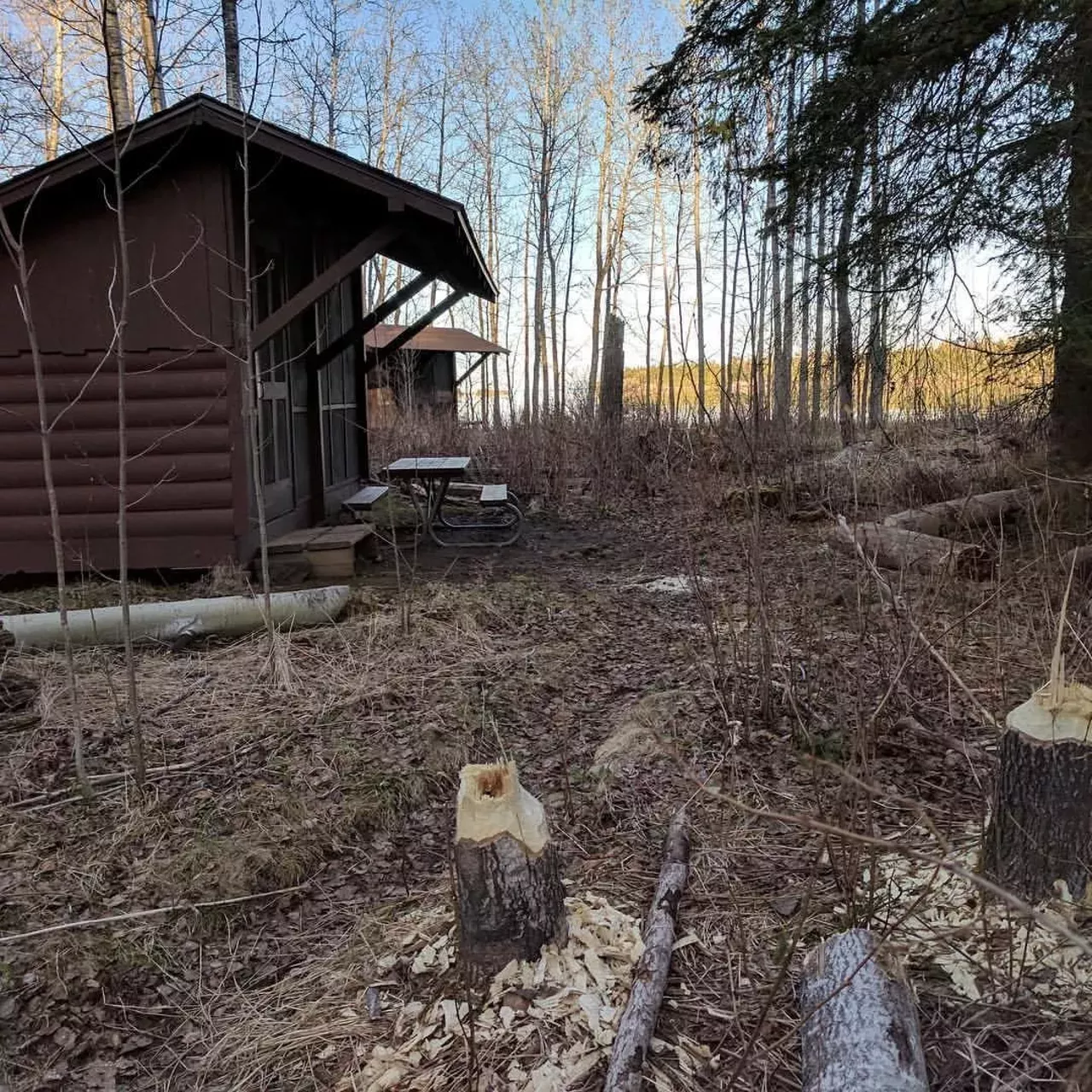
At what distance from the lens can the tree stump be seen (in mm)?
2094

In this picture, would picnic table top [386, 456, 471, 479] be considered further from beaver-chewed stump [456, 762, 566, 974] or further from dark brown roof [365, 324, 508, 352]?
dark brown roof [365, 324, 508, 352]

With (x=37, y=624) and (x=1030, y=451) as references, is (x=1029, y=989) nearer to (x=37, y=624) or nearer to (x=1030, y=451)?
(x=37, y=624)

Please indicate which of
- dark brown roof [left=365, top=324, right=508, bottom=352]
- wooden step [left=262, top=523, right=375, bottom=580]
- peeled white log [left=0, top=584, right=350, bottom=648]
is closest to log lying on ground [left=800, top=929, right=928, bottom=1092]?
peeled white log [left=0, top=584, right=350, bottom=648]

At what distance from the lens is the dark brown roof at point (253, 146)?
570 cm

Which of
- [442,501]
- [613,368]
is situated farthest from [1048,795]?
[613,368]

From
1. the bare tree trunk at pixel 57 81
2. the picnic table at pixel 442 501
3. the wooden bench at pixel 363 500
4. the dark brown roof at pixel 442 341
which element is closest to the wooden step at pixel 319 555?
the picnic table at pixel 442 501

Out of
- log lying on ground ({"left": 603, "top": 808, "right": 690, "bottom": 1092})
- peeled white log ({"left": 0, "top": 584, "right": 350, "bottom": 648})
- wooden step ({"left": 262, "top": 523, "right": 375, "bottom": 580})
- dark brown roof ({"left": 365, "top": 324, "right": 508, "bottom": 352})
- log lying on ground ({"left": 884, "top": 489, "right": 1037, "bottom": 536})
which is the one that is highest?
dark brown roof ({"left": 365, "top": 324, "right": 508, "bottom": 352})

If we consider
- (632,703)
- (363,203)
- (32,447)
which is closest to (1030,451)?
(632,703)

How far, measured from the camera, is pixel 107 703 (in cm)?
421

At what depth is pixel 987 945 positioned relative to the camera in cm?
192

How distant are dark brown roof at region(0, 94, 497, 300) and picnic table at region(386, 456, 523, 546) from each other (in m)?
2.09

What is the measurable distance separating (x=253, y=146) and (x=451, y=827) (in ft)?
18.0

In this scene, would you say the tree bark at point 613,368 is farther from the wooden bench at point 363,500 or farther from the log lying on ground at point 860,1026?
the log lying on ground at point 860,1026

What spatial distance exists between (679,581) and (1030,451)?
306 centimetres
